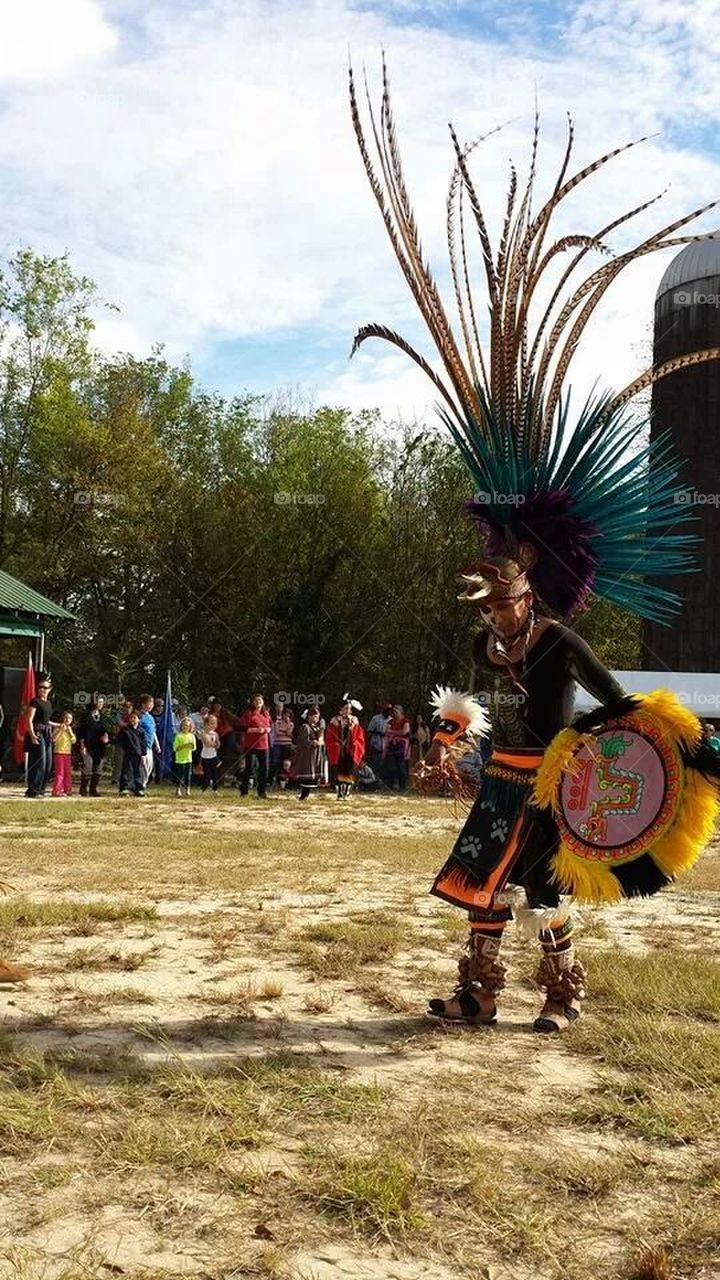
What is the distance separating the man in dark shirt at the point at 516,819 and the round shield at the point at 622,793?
19 cm

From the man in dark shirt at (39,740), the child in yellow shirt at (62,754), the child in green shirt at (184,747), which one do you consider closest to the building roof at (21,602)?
the child in yellow shirt at (62,754)

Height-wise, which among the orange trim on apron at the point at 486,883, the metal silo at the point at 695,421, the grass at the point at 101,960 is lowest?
the grass at the point at 101,960

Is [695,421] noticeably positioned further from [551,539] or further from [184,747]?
[551,539]

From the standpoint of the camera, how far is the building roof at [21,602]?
64.5ft

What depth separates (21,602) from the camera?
65.6ft

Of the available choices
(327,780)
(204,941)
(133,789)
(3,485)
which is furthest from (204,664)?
(204,941)

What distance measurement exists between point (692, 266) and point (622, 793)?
1077 inches

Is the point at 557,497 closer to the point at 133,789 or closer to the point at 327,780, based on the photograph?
the point at 133,789

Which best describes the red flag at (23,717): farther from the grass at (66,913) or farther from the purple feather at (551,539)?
the purple feather at (551,539)

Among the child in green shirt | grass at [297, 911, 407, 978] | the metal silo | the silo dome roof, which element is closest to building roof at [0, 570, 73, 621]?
the child in green shirt

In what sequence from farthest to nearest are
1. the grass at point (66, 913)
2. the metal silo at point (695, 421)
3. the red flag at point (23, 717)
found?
the metal silo at point (695, 421)
the red flag at point (23, 717)
the grass at point (66, 913)

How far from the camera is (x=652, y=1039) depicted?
4398 millimetres

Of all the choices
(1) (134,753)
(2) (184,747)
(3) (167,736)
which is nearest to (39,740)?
(1) (134,753)

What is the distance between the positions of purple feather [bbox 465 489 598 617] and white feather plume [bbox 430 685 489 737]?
609mm
